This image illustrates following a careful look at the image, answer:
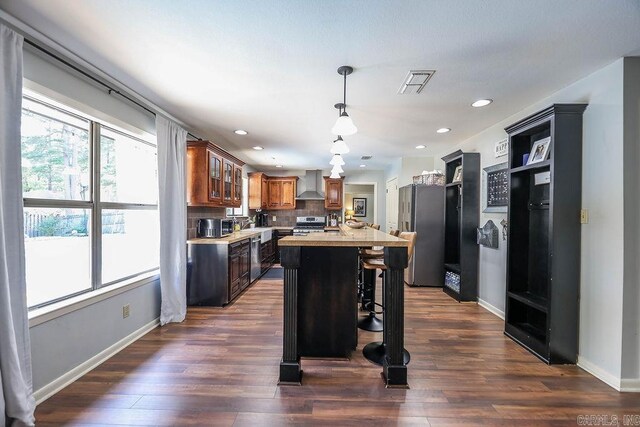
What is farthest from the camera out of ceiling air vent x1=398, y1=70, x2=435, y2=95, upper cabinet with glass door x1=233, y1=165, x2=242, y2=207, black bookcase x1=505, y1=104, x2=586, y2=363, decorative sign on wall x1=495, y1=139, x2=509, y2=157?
upper cabinet with glass door x1=233, y1=165, x2=242, y2=207

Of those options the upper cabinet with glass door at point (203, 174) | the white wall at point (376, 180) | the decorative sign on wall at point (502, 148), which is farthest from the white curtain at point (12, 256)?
the white wall at point (376, 180)

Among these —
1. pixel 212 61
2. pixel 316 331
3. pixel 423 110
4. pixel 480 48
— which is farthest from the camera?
pixel 423 110

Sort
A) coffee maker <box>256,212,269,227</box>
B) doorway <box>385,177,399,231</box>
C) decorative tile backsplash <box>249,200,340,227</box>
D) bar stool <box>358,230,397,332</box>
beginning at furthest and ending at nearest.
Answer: decorative tile backsplash <box>249,200,340,227</box> → coffee maker <box>256,212,269,227</box> → doorway <box>385,177,399,231</box> → bar stool <box>358,230,397,332</box>

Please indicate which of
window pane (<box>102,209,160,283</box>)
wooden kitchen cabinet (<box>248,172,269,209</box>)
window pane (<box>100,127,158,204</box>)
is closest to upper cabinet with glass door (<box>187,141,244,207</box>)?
window pane (<box>100,127,158,204</box>)

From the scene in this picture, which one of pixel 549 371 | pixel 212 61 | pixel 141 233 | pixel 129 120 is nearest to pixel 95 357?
pixel 141 233

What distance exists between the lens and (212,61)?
2.00m

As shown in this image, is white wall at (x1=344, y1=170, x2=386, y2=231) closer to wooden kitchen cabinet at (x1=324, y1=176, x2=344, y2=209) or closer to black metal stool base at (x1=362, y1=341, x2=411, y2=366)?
wooden kitchen cabinet at (x1=324, y1=176, x2=344, y2=209)

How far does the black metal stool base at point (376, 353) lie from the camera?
2303 mm

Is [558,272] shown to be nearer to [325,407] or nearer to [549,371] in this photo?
[549,371]

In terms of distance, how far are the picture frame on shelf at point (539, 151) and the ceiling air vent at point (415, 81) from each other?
4.05 feet

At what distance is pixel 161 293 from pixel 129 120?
187cm

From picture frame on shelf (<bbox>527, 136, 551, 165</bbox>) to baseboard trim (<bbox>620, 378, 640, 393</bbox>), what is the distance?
174 cm

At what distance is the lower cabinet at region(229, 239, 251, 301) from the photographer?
371 cm

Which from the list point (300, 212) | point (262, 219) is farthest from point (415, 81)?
point (262, 219)
